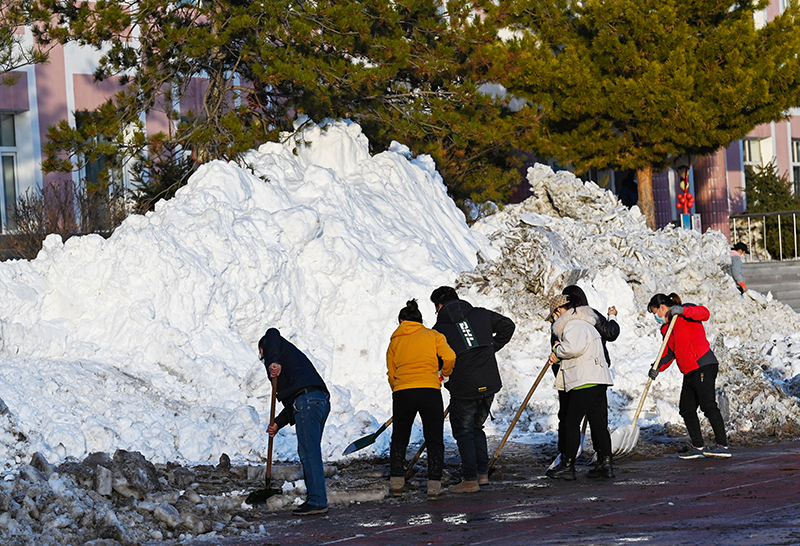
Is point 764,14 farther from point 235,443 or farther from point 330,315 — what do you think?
point 235,443

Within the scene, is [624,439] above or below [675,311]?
below

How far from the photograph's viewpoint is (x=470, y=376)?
7949 millimetres

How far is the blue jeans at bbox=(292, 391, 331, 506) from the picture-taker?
7.17 m

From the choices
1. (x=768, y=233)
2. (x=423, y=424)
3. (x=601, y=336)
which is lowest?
(x=423, y=424)

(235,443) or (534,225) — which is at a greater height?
(534,225)

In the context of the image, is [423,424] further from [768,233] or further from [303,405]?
[768,233]

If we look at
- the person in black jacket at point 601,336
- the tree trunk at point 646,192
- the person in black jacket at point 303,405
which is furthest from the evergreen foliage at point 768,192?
the person in black jacket at point 303,405

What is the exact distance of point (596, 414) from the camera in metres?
8.14

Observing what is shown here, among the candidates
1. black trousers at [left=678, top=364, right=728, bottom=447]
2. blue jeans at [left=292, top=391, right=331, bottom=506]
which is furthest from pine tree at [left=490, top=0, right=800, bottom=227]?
blue jeans at [left=292, top=391, right=331, bottom=506]

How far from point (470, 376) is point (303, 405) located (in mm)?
1452

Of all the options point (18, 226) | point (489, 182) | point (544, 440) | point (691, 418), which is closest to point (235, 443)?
point (544, 440)

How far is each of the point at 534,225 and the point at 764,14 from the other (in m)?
17.7

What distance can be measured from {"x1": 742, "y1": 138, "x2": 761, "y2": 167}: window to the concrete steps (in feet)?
26.9

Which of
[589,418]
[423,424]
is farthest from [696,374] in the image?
[423,424]
